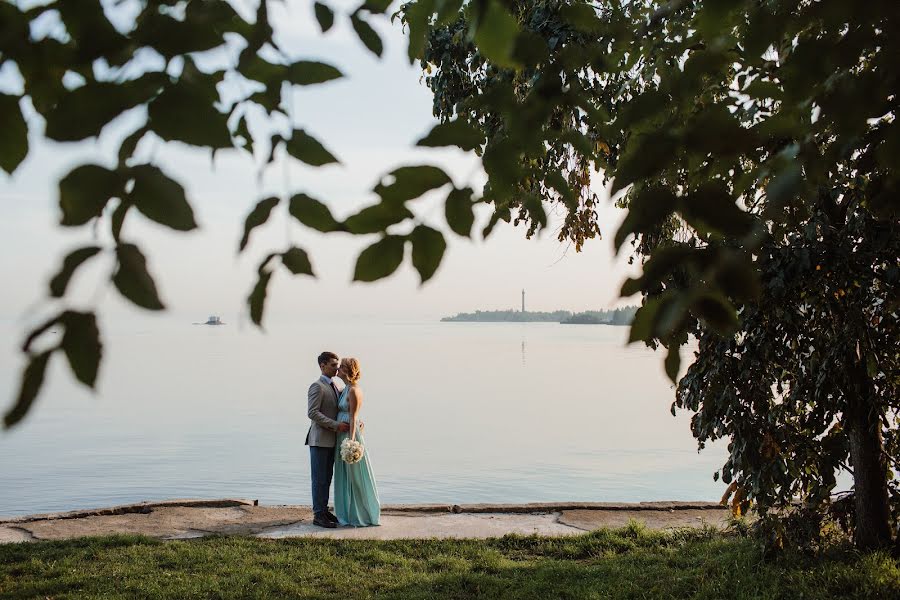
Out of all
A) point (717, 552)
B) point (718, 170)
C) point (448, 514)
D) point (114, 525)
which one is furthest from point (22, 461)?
point (718, 170)

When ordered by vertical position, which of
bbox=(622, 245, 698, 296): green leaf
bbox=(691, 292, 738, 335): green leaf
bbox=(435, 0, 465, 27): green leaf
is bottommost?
bbox=(691, 292, 738, 335): green leaf

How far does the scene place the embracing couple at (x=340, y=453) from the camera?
8.45 metres

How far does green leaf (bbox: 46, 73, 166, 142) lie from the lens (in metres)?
1.01

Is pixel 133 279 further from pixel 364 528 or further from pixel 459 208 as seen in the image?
pixel 364 528

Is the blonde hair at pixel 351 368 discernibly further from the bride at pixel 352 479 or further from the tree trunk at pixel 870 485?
the tree trunk at pixel 870 485

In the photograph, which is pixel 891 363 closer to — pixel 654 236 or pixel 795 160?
pixel 654 236

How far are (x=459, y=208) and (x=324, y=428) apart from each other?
7.58 metres

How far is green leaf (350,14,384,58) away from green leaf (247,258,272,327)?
0.73 m

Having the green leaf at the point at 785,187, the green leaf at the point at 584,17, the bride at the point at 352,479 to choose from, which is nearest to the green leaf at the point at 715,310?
the green leaf at the point at 785,187

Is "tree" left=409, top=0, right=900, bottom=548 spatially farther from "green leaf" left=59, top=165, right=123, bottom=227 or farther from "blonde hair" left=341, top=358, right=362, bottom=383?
"blonde hair" left=341, top=358, right=362, bottom=383

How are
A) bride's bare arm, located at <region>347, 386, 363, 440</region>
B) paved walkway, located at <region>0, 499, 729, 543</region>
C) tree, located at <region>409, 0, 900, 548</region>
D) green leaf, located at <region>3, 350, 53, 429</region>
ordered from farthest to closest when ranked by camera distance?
bride's bare arm, located at <region>347, 386, 363, 440</region>
paved walkway, located at <region>0, 499, 729, 543</region>
tree, located at <region>409, 0, 900, 548</region>
green leaf, located at <region>3, 350, 53, 429</region>

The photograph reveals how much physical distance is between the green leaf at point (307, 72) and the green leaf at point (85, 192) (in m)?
0.50

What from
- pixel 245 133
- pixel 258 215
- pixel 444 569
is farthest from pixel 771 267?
pixel 258 215

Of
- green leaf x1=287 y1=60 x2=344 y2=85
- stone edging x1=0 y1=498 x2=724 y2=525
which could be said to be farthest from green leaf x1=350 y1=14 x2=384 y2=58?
stone edging x1=0 y1=498 x2=724 y2=525
